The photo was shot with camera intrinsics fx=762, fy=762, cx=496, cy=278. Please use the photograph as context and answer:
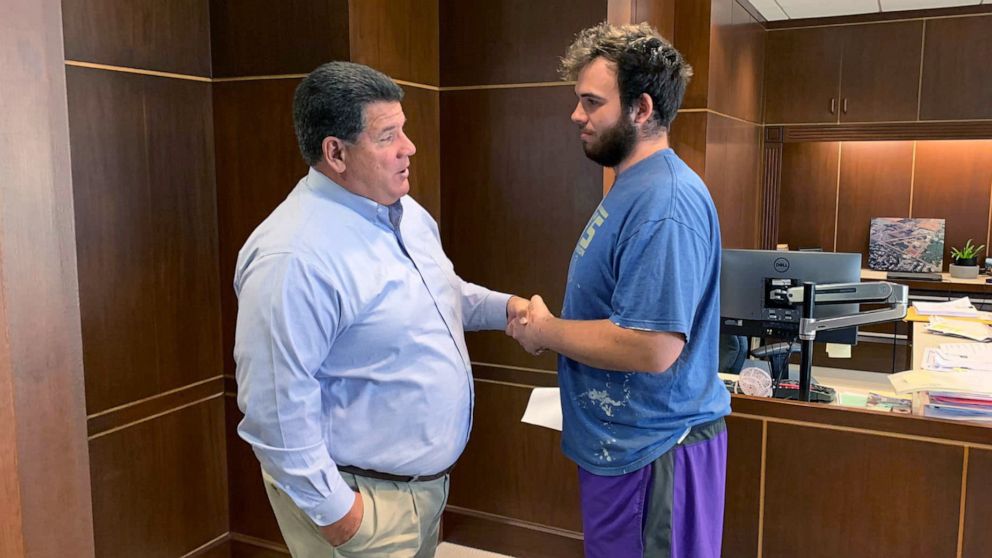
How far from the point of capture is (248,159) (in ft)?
8.66

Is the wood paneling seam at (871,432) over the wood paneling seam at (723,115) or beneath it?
beneath

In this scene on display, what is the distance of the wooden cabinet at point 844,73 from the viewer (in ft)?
17.5

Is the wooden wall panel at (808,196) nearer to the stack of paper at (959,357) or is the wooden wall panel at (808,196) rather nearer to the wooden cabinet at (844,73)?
the wooden cabinet at (844,73)

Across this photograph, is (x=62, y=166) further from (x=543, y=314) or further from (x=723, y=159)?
(x=723, y=159)

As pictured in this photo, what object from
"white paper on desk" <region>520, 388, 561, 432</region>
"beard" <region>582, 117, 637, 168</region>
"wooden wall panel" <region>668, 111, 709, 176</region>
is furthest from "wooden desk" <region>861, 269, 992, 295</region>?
"beard" <region>582, 117, 637, 168</region>

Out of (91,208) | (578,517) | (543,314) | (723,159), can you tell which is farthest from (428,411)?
(723,159)

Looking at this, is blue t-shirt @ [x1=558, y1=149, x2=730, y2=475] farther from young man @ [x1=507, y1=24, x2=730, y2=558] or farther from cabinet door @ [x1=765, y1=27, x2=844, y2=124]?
cabinet door @ [x1=765, y1=27, x2=844, y2=124]

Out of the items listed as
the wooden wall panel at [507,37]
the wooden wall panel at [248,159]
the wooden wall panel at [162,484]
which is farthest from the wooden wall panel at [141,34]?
the wooden wall panel at [162,484]

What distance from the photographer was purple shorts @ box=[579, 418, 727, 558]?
1.66 meters

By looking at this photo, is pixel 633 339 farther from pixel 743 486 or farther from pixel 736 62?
pixel 736 62

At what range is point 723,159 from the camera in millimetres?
4688

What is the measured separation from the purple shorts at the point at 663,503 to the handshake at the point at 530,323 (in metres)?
0.32

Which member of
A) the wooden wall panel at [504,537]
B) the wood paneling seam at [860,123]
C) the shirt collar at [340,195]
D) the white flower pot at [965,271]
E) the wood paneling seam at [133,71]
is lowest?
the wooden wall panel at [504,537]

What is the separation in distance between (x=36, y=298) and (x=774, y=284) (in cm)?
228
